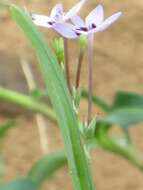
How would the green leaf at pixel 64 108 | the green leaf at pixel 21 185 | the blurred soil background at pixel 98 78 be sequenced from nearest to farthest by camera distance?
the green leaf at pixel 64 108 → the green leaf at pixel 21 185 → the blurred soil background at pixel 98 78

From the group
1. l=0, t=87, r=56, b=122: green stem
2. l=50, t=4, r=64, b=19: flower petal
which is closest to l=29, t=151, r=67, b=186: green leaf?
l=0, t=87, r=56, b=122: green stem

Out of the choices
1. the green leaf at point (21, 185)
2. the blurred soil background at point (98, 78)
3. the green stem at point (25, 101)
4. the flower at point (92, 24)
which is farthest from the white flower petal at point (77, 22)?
the blurred soil background at point (98, 78)

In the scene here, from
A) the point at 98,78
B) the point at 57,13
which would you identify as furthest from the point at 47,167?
the point at 98,78

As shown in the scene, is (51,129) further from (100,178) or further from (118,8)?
(118,8)

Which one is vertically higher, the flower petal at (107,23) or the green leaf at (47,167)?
the flower petal at (107,23)

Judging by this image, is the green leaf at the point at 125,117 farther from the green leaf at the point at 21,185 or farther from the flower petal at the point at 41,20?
the flower petal at the point at 41,20
